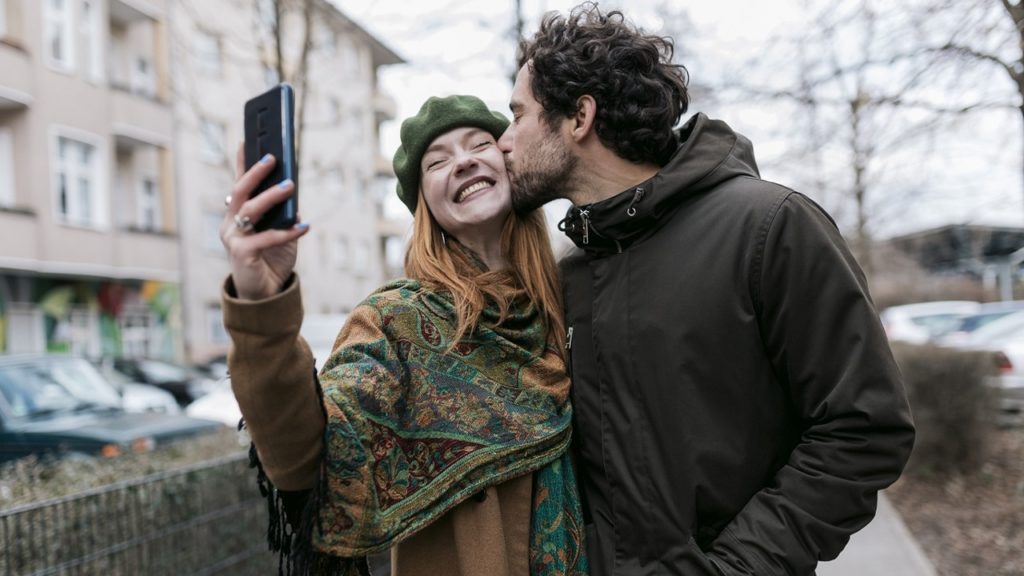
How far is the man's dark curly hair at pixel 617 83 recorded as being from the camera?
6.87 ft

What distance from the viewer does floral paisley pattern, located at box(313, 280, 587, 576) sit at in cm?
173

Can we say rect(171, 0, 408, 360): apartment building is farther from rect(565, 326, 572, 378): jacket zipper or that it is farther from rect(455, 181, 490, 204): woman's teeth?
rect(565, 326, 572, 378): jacket zipper

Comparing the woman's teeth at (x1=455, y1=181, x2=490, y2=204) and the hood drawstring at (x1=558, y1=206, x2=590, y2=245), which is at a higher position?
the woman's teeth at (x1=455, y1=181, x2=490, y2=204)

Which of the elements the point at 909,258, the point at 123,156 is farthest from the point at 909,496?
the point at 909,258

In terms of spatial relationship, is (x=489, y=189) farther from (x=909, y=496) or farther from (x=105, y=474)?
(x=909, y=496)

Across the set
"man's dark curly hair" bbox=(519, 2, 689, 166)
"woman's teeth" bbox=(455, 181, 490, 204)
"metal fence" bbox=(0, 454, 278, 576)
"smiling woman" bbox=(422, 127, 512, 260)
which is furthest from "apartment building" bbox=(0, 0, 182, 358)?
"man's dark curly hair" bbox=(519, 2, 689, 166)

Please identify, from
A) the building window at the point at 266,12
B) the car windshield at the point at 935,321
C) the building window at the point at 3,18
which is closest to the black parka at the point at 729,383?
the building window at the point at 266,12

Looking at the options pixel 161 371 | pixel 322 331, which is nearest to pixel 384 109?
pixel 161 371

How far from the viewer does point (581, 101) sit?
2137 mm

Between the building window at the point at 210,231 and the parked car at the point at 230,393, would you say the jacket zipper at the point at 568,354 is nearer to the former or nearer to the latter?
the parked car at the point at 230,393

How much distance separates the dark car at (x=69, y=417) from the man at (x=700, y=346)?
5651mm

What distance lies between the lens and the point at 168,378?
15336 mm

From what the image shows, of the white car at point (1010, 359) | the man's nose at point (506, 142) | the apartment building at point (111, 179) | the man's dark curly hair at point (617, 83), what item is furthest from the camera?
the apartment building at point (111, 179)

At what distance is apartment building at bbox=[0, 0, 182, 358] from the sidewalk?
1431 centimetres
